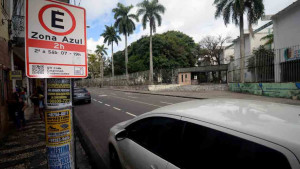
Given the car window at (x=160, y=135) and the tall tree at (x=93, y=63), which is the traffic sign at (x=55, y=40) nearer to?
the car window at (x=160, y=135)

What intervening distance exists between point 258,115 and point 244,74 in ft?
60.2

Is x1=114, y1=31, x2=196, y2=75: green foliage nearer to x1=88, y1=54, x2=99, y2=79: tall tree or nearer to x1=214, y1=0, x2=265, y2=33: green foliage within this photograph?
x1=214, y1=0, x2=265, y2=33: green foliage

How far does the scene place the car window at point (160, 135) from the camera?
5.47 ft

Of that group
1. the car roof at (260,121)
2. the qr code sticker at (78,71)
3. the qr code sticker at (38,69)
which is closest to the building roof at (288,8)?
the car roof at (260,121)

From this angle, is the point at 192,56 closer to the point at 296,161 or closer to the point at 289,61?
the point at 289,61

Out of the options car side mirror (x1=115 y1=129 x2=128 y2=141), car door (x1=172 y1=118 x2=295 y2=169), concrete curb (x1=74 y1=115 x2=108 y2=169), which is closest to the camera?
car door (x1=172 y1=118 x2=295 y2=169)

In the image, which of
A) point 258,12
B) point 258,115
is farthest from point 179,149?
point 258,12

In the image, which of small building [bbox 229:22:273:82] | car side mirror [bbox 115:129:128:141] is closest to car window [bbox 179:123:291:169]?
car side mirror [bbox 115:129:128:141]

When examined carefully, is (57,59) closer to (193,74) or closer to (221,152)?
(221,152)

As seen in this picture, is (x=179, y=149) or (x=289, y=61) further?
(x=289, y=61)

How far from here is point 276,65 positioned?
13.0 meters

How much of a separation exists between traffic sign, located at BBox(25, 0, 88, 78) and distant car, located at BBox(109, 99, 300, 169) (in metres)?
1.31

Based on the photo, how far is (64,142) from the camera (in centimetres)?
195

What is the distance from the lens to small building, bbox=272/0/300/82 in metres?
12.0
